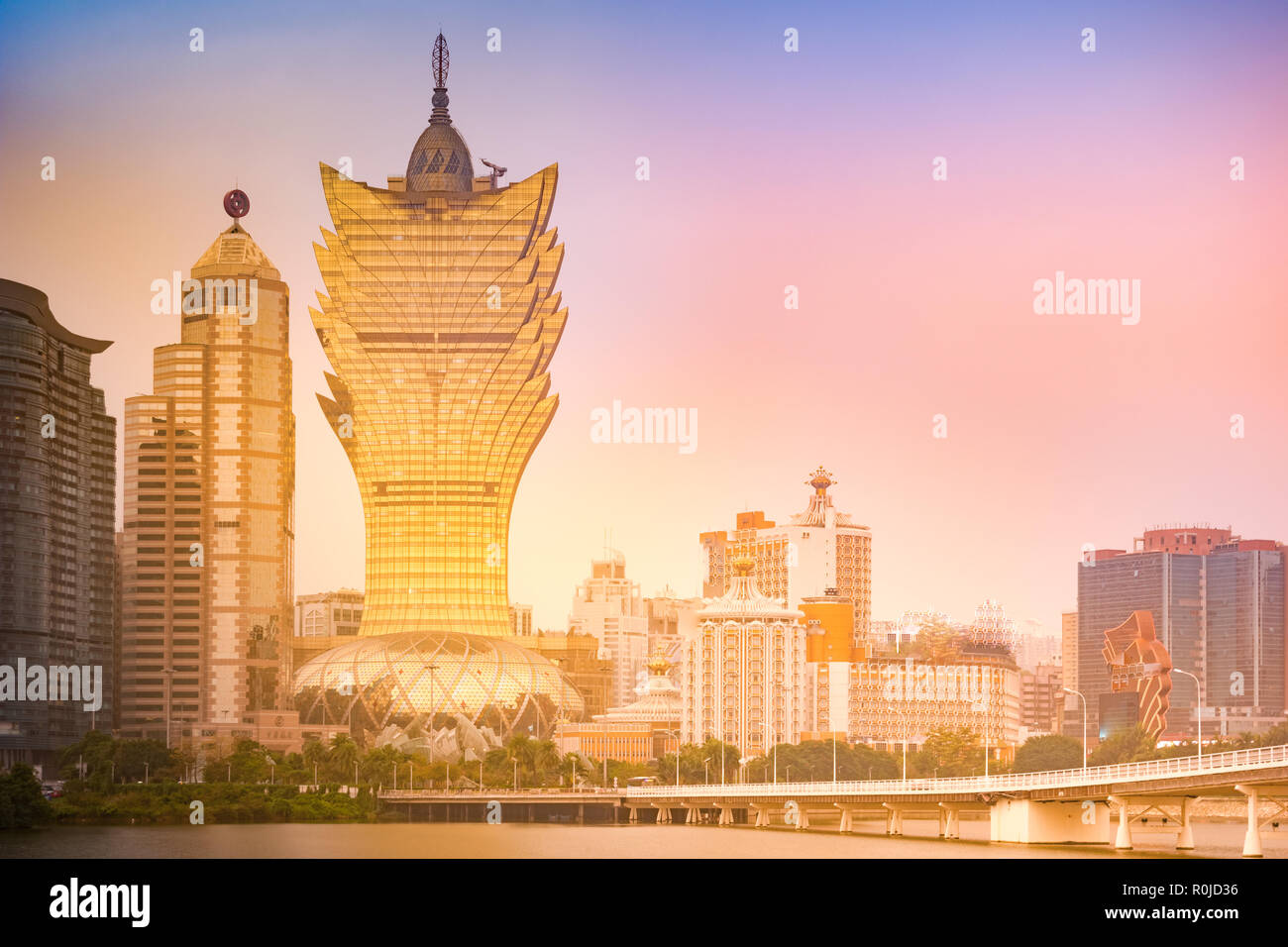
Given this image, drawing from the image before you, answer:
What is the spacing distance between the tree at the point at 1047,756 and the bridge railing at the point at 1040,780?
33.8 meters

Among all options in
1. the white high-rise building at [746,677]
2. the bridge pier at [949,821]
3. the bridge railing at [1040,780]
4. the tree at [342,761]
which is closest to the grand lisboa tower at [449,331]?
the white high-rise building at [746,677]

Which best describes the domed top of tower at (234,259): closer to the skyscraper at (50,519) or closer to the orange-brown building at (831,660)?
the skyscraper at (50,519)

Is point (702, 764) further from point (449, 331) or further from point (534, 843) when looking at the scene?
point (449, 331)

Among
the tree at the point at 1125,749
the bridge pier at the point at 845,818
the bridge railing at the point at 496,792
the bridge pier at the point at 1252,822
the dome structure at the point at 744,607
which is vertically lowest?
the bridge railing at the point at 496,792

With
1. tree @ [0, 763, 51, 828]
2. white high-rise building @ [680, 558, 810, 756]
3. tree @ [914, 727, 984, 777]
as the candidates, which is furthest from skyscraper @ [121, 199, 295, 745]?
tree @ [0, 763, 51, 828]

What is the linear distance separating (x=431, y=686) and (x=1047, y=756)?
203 ft

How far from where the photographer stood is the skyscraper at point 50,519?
142250 millimetres

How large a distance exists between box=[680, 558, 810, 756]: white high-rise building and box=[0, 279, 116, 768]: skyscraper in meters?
48.3

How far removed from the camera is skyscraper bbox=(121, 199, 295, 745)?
18475 centimetres

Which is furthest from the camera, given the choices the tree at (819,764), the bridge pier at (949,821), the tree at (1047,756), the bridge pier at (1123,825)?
the tree at (1047,756)

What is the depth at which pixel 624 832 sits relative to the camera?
Result: 112062 millimetres
